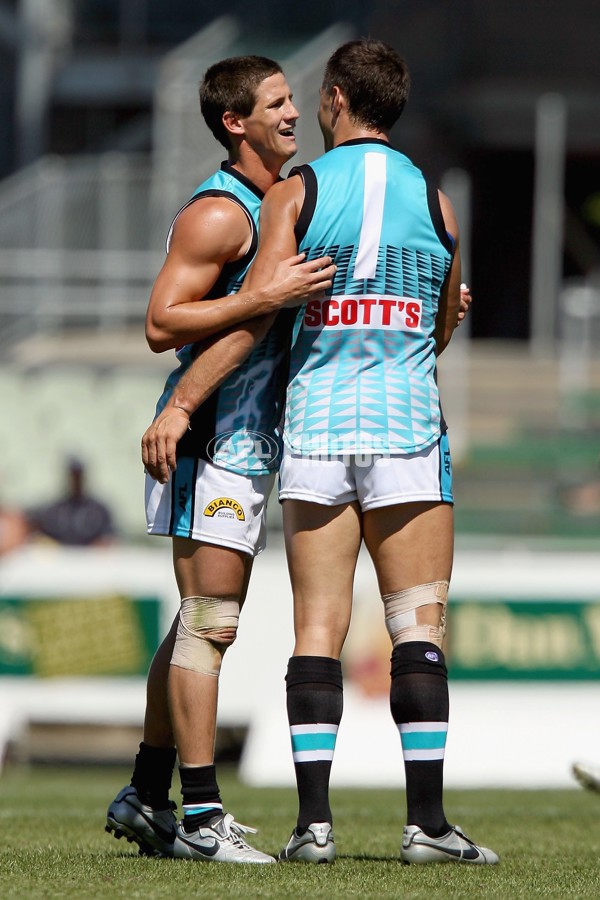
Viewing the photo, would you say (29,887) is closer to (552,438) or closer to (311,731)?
(311,731)

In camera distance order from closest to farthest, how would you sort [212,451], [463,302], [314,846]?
[314,846], [212,451], [463,302]

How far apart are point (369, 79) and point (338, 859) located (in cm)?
214

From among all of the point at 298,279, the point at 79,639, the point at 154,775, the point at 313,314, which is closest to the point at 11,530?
the point at 79,639

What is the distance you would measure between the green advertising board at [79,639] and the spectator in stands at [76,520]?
219 centimetres

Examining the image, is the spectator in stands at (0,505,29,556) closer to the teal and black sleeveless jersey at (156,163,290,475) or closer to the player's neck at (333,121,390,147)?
the teal and black sleeveless jersey at (156,163,290,475)

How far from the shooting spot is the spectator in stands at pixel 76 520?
39.9 ft

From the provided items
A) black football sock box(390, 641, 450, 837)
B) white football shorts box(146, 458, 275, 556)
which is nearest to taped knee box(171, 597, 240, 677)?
white football shorts box(146, 458, 275, 556)

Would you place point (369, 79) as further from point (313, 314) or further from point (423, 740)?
point (423, 740)

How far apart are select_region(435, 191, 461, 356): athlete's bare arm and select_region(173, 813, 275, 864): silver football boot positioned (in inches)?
58.0

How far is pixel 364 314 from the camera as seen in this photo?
14.0ft

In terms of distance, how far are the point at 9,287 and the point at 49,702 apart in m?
8.86

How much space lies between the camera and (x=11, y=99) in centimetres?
2722

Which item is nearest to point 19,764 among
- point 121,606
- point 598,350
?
point 121,606

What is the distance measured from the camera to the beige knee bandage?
14.0 feet
